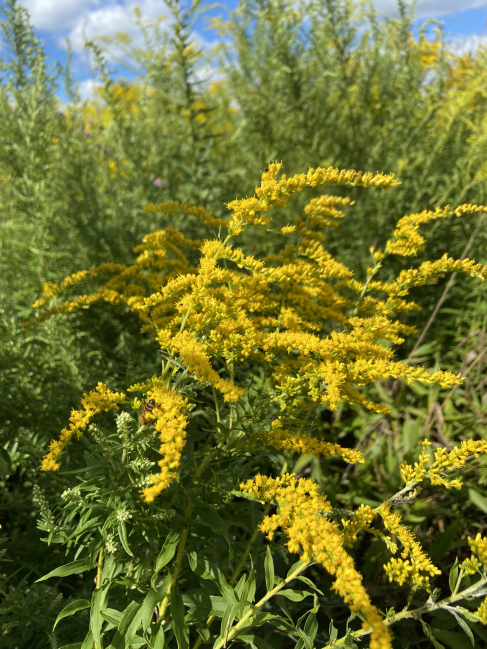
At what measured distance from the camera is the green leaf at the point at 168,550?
138cm

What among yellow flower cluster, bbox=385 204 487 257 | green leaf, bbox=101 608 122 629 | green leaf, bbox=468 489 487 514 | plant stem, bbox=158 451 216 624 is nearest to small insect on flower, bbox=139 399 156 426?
plant stem, bbox=158 451 216 624

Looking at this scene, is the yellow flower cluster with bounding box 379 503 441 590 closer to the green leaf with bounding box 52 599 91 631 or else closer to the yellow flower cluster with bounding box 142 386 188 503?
the yellow flower cluster with bounding box 142 386 188 503

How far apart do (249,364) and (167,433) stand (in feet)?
5.35

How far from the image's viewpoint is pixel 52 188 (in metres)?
3.88

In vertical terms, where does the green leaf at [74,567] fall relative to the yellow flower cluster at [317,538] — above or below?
below

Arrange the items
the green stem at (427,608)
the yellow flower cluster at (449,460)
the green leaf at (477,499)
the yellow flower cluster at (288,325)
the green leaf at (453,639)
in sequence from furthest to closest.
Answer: the green leaf at (477,499) < the green leaf at (453,639) < the yellow flower cluster at (288,325) < the yellow flower cluster at (449,460) < the green stem at (427,608)

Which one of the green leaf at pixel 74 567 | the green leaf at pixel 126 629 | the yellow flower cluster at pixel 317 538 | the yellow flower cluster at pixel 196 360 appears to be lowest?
the green leaf at pixel 126 629

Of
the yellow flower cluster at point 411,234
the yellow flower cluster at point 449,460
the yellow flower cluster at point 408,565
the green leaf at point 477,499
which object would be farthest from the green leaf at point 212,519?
the green leaf at point 477,499

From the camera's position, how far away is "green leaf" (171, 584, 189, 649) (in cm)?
135

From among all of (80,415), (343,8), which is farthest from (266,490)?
(343,8)

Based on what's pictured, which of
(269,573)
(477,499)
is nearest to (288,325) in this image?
(269,573)

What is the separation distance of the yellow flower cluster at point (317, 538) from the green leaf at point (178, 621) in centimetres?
42

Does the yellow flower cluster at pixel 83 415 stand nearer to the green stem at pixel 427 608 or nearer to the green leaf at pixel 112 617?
the green leaf at pixel 112 617

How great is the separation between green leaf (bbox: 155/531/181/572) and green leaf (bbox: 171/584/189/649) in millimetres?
133
